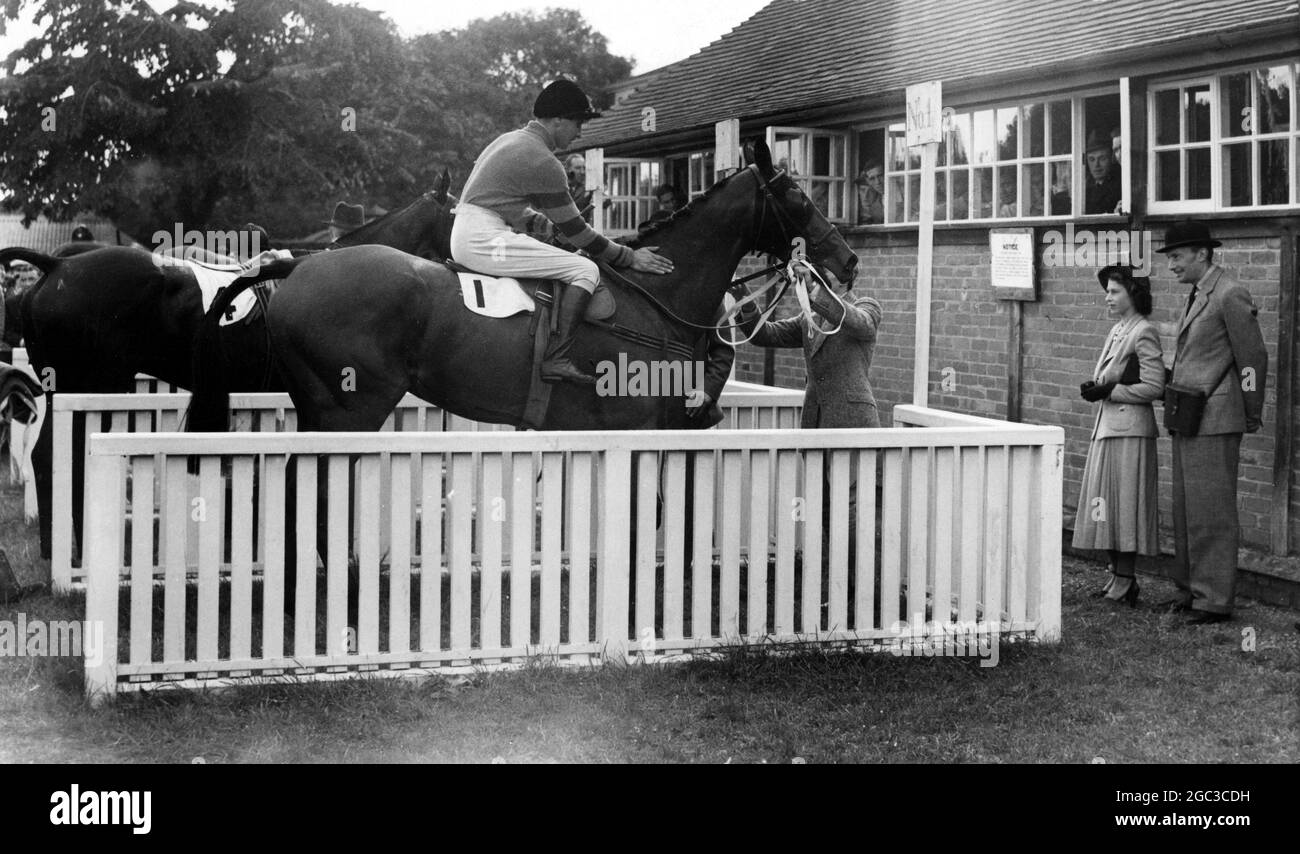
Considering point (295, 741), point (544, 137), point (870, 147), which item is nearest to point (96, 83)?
point (870, 147)

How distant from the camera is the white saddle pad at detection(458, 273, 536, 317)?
7.13 meters

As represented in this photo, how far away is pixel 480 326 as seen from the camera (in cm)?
713

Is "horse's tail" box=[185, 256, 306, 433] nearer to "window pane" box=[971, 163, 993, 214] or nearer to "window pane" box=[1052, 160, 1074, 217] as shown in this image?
"window pane" box=[1052, 160, 1074, 217]

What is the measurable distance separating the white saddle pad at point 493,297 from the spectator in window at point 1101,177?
506 centimetres

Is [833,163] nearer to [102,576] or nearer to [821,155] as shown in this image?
[821,155]

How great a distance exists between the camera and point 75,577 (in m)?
8.12

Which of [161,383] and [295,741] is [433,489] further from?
[161,383]

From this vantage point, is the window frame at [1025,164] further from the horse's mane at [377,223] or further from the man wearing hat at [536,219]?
the horse's mane at [377,223]

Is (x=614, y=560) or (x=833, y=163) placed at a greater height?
(x=833, y=163)

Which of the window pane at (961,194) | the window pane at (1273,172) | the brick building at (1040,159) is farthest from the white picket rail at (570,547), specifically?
the window pane at (961,194)

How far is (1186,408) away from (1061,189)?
3708 mm

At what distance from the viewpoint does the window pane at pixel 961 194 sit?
1213 cm

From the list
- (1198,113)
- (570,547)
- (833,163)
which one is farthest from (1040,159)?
(570,547)

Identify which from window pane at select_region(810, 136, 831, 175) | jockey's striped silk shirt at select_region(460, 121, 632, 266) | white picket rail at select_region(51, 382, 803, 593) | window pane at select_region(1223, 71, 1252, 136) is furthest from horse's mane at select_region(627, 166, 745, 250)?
window pane at select_region(810, 136, 831, 175)
